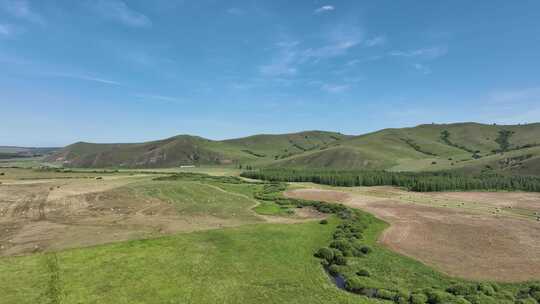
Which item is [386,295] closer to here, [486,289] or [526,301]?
[486,289]

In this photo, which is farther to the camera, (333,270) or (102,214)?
(102,214)

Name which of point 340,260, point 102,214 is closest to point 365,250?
point 340,260

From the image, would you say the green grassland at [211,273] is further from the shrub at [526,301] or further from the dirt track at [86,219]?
the dirt track at [86,219]

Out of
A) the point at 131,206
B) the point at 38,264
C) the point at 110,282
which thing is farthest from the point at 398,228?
the point at 131,206

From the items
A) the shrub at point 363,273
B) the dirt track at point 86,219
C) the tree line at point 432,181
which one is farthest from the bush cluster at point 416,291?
the tree line at point 432,181

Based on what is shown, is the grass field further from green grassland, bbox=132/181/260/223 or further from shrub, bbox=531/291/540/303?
green grassland, bbox=132/181/260/223

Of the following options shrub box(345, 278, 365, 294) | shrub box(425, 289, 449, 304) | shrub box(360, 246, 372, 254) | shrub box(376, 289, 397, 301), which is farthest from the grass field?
shrub box(425, 289, 449, 304)

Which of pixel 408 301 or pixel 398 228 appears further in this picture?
pixel 398 228

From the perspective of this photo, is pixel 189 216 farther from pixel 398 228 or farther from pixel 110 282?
pixel 398 228
